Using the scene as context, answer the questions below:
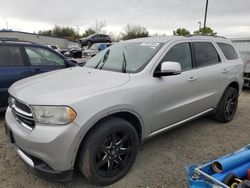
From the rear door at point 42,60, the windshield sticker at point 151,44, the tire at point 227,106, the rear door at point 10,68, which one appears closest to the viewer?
the windshield sticker at point 151,44

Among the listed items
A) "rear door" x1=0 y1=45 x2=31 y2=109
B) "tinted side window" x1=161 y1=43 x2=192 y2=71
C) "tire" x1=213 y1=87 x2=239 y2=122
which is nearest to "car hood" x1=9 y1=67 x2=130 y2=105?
"tinted side window" x1=161 y1=43 x2=192 y2=71

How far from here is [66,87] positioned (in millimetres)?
2564

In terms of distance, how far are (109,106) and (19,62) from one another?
10.8 ft

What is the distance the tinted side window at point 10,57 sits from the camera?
15.4 feet

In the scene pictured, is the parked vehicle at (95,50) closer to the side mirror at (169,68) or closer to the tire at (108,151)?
the side mirror at (169,68)

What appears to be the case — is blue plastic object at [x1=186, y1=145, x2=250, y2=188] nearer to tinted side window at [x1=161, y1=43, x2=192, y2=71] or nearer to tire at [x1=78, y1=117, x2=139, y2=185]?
tire at [x1=78, y1=117, x2=139, y2=185]

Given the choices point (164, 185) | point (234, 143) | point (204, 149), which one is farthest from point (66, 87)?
point (234, 143)

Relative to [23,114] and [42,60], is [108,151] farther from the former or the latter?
[42,60]

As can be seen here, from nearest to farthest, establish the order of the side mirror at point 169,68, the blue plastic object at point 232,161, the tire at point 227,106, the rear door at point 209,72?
the blue plastic object at point 232,161
the side mirror at point 169,68
the rear door at point 209,72
the tire at point 227,106

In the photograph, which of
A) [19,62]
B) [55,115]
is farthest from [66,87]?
[19,62]

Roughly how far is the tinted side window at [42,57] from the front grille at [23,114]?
262 centimetres

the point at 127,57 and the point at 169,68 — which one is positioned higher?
the point at 127,57

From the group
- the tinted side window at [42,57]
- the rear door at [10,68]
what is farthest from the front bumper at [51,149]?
the tinted side window at [42,57]

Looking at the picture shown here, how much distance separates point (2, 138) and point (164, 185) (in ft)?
9.32
